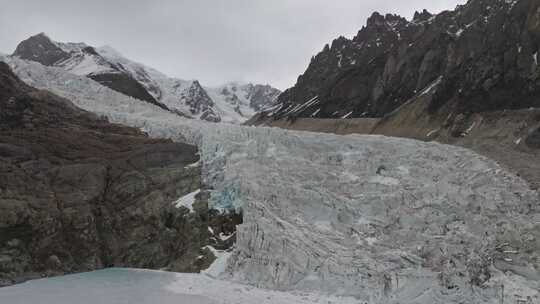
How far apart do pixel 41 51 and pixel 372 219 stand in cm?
9256

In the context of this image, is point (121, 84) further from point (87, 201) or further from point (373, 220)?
point (373, 220)

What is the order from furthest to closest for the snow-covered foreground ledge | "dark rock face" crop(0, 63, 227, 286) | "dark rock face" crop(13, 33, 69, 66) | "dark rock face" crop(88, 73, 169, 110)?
"dark rock face" crop(13, 33, 69, 66), "dark rock face" crop(88, 73, 169, 110), "dark rock face" crop(0, 63, 227, 286), the snow-covered foreground ledge

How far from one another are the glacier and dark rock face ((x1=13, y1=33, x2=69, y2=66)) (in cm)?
7366

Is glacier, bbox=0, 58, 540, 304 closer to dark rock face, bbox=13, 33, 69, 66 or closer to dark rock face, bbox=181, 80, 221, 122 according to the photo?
dark rock face, bbox=13, 33, 69, 66

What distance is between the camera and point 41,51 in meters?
91.2

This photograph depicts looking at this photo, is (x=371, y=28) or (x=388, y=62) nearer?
(x=388, y=62)

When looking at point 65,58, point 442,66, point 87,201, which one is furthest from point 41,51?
point 87,201

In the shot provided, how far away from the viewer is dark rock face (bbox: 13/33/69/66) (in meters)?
87.4

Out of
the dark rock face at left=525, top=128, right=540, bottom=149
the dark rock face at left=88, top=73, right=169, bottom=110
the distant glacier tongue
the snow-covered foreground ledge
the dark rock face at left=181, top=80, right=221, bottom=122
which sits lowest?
the snow-covered foreground ledge

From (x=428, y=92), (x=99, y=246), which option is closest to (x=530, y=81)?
(x=428, y=92)

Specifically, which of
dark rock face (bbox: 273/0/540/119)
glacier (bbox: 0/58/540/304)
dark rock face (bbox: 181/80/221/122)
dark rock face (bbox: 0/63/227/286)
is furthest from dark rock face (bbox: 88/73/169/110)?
dark rock face (bbox: 181/80/221/122)

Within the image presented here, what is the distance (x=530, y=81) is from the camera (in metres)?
36.2

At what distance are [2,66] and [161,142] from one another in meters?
11.0

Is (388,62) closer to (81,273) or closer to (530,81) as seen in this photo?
(530,81)
